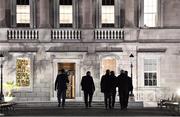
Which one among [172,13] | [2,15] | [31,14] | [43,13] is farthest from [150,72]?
[2,15]

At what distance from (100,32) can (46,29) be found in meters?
3.90

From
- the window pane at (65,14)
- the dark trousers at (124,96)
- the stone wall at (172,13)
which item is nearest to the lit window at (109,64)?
the window pane at (65,14)

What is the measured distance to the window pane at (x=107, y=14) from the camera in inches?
2104

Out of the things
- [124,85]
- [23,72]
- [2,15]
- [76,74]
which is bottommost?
[76,74]

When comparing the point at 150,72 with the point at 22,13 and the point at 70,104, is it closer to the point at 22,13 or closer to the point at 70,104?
the point at 70,104

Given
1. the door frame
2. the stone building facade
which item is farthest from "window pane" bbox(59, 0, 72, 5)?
the door frame

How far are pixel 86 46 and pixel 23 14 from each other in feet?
16.8

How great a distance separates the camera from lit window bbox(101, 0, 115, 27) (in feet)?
175

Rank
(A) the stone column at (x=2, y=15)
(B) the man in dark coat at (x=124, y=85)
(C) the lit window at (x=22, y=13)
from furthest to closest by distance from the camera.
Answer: (C) the lit window at (x=22, y=13)
(A) the stone column at (x=2, y=15)
(B) the man in dark coat at (x=124, y=85)

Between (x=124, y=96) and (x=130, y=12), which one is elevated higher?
(x=130, y=12)

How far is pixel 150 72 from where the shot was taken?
53750mm

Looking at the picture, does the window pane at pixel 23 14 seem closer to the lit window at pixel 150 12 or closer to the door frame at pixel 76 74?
the door frame at pixel 76 74

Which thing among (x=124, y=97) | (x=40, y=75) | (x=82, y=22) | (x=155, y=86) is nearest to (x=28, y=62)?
(x=40, y=75)

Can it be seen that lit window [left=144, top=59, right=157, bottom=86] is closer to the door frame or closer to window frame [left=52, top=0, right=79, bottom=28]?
the door frame
